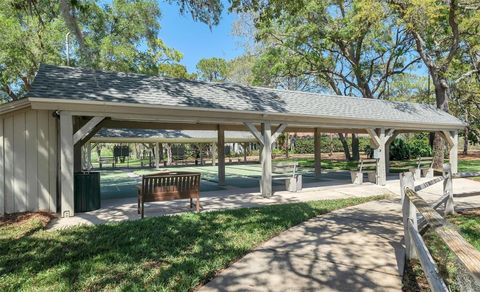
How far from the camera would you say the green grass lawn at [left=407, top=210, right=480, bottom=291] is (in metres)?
3.84

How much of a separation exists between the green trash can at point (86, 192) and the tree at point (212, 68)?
37649mm

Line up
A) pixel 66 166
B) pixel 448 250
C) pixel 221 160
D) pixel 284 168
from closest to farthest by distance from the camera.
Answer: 1. pixel 448 250
2. pixel 66 166
3. pixel 284 168
4. pixel 221 160

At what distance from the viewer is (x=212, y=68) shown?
44875 millimetres

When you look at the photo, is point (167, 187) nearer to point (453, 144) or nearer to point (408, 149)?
point (453, 144)

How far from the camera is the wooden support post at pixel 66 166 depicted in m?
7.59

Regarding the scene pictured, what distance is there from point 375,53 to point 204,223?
2137cm

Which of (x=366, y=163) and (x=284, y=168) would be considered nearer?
(x=284, y=168)

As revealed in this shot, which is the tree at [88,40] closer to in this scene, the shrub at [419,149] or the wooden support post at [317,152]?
the wooden support post at [317,152]

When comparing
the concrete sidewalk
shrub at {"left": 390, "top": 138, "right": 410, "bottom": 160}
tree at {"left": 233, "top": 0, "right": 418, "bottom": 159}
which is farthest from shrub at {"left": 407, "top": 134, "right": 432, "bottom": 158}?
the concrete sidewalk

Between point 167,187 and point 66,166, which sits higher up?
point 66,166

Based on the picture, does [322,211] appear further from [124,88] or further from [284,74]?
[284,74]

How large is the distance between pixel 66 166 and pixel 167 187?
2297 millimetres

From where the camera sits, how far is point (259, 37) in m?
21.2

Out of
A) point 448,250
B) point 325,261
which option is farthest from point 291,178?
point 325,261
